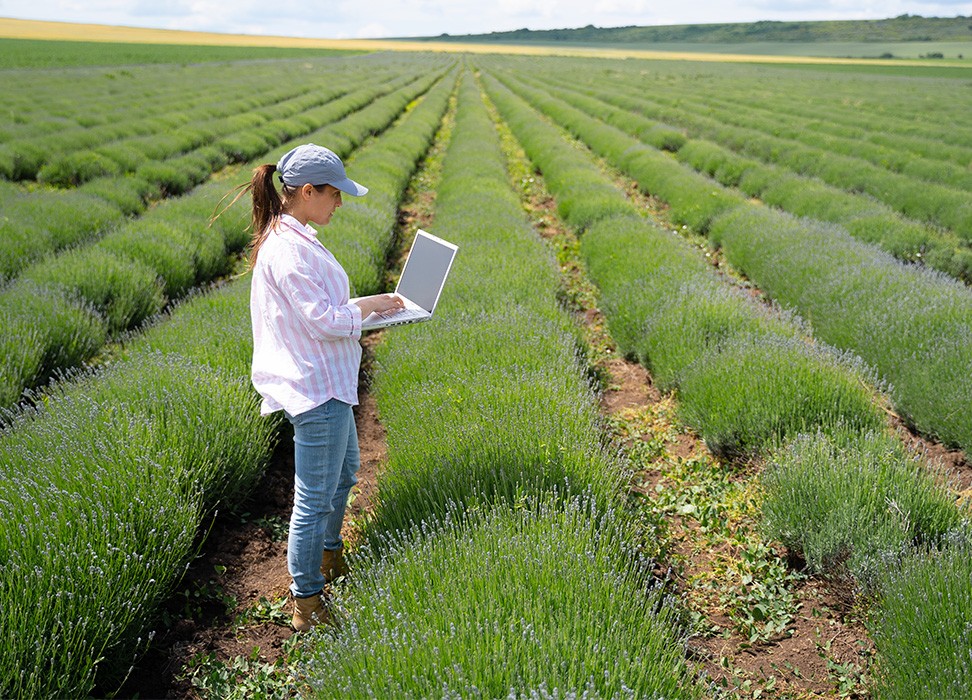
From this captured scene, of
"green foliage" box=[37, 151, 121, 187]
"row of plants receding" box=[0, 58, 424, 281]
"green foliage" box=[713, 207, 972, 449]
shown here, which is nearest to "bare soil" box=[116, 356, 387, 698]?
"green foliage" box=[713, 207, 972, 449]

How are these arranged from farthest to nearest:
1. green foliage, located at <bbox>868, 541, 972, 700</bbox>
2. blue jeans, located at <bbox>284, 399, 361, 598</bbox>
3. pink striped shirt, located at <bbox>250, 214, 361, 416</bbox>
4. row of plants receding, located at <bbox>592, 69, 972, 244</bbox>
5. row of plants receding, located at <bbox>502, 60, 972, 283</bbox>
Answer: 1. row of plants receding, located at <bbox>592, 69, 972, 244</bbox>
2. row of plants receding, located at <bbox>502, 60, 972, 283</bbox>
3. blue jeans, located at <bbox>284, 399, 361, 598</bbox>
4. pink striped shirt, located at <bbox>250, 214, 361, 416</bbox>
5. green foliage, located at <bbox>868, 541, 972, 700</bbox>

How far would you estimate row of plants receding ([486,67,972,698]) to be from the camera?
2492mm

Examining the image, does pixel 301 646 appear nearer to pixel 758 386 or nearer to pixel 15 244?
pixel 758 386

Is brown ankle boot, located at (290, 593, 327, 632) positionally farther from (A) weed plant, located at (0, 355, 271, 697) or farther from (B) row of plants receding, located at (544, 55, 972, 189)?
(B) row of plants receding, located at (544, 55, 972, 189)

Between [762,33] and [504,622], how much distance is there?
176m

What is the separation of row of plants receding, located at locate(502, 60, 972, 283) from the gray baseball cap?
7.61m

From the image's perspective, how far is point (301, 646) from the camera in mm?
2973

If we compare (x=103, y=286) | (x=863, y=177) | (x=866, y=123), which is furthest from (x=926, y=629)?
(x=866, y=123)

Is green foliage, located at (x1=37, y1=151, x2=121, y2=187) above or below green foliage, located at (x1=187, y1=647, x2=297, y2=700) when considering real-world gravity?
above

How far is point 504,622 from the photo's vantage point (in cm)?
219

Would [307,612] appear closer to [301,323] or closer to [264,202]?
[301,323]

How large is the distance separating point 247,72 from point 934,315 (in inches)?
1913

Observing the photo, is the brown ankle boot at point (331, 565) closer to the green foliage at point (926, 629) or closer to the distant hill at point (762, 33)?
the green foliage at point (926, 629)

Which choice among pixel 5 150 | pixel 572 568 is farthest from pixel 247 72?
pixel 572 568
